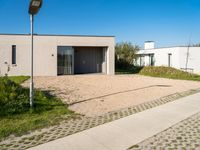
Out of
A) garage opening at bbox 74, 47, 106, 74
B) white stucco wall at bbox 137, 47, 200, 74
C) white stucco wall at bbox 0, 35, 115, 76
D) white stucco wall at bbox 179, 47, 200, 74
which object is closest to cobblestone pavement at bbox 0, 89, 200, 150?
white stucco wall at bbox 0, 35, 115, 76

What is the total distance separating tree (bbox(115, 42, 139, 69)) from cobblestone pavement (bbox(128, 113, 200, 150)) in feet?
94.0

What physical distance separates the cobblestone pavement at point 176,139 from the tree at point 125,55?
28641 mm

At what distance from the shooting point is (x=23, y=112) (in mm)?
7562

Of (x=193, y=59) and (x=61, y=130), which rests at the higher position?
(x=193, y=59)

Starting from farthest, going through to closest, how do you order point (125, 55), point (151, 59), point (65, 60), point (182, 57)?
point (151, 59) → point (125, 55) → point (182, 57) → point (65, 60)

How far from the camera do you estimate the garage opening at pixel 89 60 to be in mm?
27152

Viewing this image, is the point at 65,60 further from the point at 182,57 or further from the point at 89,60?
the point at 182,57

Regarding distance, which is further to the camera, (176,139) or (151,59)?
(151,59)

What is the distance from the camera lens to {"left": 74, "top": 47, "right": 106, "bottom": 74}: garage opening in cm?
2715

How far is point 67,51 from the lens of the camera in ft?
79.7

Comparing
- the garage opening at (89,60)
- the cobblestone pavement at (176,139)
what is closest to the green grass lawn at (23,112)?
the cobblestone pavement at (176,139)

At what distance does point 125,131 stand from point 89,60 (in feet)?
71.9

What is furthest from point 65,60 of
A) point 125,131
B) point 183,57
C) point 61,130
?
point 125,131

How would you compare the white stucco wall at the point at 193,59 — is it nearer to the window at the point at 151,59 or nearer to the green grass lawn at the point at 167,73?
the green grass lawn at the point at 167,73
